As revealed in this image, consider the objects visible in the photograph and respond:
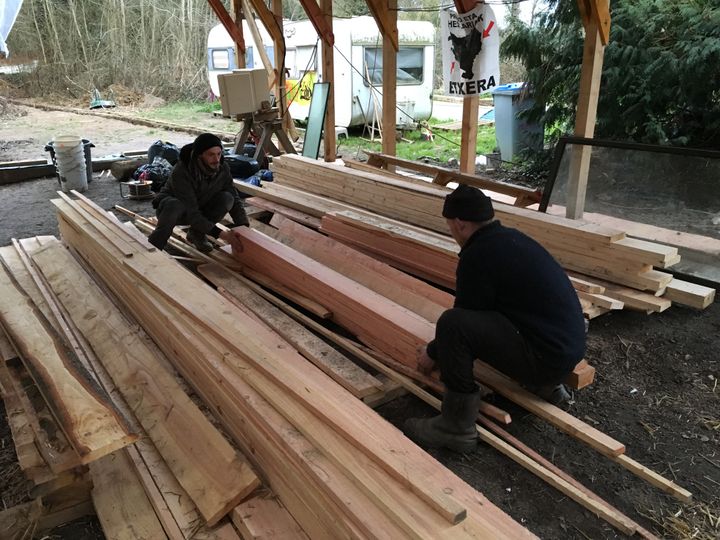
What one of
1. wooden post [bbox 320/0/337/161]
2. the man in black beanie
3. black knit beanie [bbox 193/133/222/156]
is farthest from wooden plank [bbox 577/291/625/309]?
wooden post [bbox 320/0/337/161]

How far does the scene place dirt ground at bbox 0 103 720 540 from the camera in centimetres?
248

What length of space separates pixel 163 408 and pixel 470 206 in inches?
73.8

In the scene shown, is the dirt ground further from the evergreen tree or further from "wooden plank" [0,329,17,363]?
the evergreen tree

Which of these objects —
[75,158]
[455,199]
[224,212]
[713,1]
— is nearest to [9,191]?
[75,158]

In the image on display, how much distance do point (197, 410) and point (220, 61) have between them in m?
15.8

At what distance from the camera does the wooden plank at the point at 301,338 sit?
315 centimetres

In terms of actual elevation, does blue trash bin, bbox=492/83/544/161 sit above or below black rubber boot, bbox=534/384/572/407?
above

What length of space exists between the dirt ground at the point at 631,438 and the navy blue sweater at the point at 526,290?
0.56m

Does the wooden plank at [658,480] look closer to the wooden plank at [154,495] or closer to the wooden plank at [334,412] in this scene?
the wooden plank at [334,412]

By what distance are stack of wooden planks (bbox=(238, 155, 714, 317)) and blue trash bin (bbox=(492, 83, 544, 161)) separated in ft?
12.5

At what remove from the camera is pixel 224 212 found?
5.41 m

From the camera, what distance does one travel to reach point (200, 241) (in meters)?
5.39

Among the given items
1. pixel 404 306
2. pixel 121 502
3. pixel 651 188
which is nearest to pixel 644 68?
pixel 651 188

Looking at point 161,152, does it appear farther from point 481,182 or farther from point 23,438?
point 23,438
